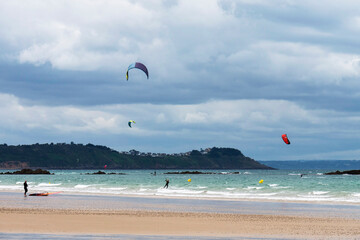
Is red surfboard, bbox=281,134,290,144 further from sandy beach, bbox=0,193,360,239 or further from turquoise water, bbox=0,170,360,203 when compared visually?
sandy beach, bbox=0,193,360,239

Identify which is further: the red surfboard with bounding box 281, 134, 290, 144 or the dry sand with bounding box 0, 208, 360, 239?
the red surfboard with bounding box 281, 134, 290, 144

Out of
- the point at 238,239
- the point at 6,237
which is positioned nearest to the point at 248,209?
the point at 238,239

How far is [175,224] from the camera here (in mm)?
24531

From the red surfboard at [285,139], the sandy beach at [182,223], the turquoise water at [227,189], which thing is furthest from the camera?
the red surfboard at [285,139]

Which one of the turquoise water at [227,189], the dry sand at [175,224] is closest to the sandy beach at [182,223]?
the dry sand at [175,224]

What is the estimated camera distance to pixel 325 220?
27156 millimetres

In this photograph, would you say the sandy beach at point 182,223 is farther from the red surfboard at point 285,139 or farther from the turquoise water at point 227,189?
the red surfboard at point 285,139

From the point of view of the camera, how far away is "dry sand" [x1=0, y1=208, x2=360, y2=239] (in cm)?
2145

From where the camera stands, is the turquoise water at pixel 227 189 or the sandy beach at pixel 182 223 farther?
the turquoise water at pixel 227 189

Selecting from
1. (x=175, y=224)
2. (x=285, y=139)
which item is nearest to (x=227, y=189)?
(x=285, y=139)

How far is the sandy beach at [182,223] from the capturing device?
2138cm

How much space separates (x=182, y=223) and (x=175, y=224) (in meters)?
0.58

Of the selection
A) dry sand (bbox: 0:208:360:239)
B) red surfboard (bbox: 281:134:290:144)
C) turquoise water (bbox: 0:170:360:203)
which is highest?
red surfboard (bbox: 281:134:290:144)

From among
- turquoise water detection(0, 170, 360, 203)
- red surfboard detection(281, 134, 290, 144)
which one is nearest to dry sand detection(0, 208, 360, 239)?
turquoise water detection(0, 170, 360, 203)
